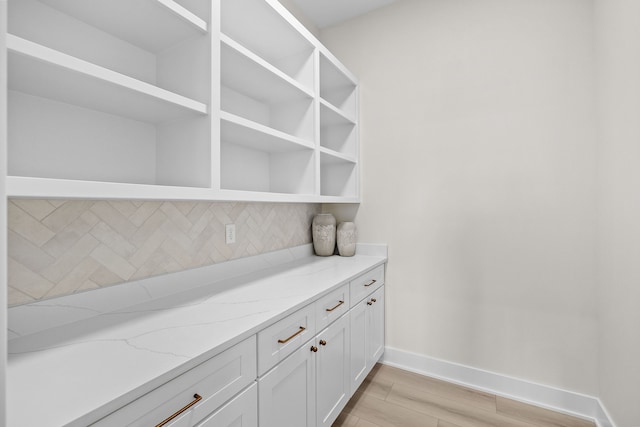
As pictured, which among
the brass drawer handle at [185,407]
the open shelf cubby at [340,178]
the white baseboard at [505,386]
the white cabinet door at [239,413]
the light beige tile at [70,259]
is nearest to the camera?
the brass drawer handle at [185,407]

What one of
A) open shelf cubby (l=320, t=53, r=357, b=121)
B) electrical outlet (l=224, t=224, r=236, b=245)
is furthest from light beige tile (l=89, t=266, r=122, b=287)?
open shelf cubby (l=320, t=53, r=357, b=121)

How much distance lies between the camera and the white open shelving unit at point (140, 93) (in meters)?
0.87

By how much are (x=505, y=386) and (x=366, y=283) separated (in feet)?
3.69

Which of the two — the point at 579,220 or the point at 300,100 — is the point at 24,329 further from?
the point at 579,220

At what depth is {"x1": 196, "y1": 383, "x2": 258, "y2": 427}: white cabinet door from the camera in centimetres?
86

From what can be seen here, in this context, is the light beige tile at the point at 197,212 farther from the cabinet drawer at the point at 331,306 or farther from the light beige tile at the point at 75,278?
the cabinet drawer at the point at 331,306

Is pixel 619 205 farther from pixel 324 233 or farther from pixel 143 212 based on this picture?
pixel 143 212

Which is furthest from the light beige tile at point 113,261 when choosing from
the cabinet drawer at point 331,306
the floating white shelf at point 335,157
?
the floating white shelf at point 335,157

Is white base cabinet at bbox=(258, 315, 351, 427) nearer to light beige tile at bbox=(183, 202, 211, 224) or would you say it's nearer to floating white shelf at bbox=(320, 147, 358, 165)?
light beige tile at bbox=(183, 202, 211, 224)

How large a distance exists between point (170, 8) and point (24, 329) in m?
1.13

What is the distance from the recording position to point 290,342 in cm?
118

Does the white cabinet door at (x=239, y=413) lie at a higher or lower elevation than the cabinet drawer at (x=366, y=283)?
lower

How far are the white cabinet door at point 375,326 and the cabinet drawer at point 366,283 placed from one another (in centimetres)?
6

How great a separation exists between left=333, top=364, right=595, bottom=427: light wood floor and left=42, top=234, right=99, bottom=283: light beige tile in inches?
60.5
